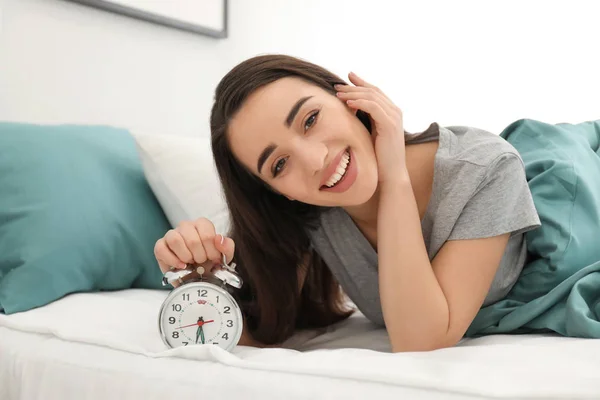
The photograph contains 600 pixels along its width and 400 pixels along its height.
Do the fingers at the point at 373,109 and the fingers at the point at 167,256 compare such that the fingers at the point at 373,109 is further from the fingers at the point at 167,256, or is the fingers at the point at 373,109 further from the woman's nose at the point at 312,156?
the fingers at the point at 167,256

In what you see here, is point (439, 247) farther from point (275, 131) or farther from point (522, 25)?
point (522, 25)

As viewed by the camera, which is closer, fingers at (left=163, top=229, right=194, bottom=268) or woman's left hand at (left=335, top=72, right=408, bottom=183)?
fingers at (left=163, top=229, right=194, bottom=268)

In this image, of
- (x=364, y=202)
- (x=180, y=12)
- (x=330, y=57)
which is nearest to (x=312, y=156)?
(x=364, y=202)

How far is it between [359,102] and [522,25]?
1599 millimetres

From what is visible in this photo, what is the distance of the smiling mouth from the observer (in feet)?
3.66

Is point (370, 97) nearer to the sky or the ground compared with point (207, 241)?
nearer to the sky

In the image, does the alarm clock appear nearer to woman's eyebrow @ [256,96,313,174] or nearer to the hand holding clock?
the hand holding clock

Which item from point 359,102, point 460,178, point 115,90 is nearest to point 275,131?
point 359,102

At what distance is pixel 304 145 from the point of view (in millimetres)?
1085

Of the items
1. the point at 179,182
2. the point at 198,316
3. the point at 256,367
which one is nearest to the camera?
the point at 256,367

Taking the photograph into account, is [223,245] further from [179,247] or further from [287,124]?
[287,124]

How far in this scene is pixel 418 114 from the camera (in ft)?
8.82

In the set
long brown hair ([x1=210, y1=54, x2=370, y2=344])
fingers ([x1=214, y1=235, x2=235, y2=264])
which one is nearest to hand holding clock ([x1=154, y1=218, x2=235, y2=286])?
fingers ([x1=214, y1=235, x2=235, y2=264])

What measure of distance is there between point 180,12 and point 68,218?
1.11m
